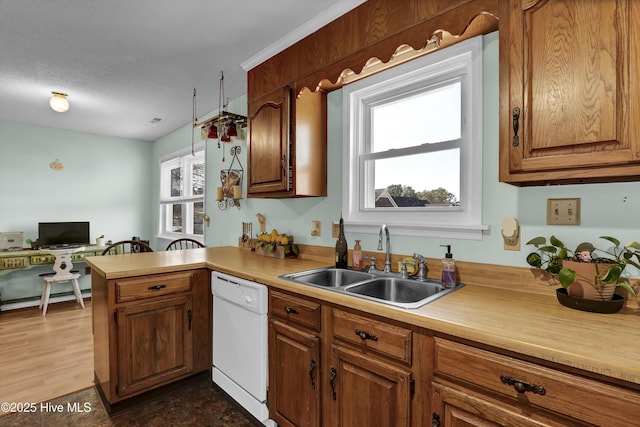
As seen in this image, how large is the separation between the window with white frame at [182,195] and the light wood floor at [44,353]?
1.52 metres

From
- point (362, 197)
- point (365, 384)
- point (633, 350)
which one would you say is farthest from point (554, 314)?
point (362, 197)

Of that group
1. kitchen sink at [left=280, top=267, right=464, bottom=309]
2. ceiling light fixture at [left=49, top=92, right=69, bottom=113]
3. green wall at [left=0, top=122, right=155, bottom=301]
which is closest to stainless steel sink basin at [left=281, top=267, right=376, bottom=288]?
kitchen sink at [left=280, top=267, right=464, bottom=309]

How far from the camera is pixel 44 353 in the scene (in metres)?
2.86

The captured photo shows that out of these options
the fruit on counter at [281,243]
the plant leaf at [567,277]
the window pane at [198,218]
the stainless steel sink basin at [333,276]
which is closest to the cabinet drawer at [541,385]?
the plant leaf at [567,277]

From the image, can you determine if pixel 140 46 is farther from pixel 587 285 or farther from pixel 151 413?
pixel 587 285

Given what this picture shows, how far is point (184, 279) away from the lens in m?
2.18

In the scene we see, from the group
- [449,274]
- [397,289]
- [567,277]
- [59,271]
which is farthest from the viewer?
[59,271]

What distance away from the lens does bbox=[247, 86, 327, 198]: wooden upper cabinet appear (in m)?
2.17

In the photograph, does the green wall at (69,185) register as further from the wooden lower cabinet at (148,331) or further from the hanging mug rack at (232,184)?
the wooden lower cabinet at (148,331)

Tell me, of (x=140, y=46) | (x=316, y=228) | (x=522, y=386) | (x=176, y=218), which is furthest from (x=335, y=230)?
(x=176, y=218)

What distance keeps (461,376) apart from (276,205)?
2080 mm

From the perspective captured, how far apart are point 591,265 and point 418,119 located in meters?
1.19

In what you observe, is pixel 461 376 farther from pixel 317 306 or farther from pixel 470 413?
pixel 317 306

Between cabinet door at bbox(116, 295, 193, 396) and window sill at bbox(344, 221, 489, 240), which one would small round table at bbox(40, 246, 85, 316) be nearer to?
cabinet door at bbox(116, 295, 193, 396)
